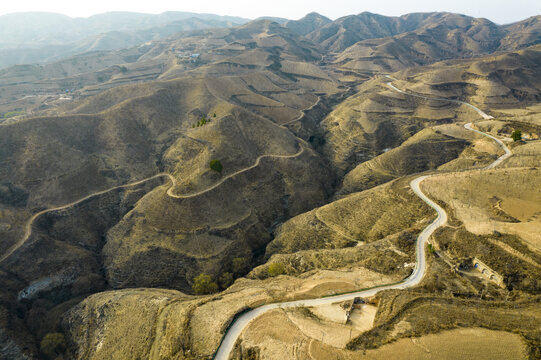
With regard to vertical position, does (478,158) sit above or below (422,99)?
below

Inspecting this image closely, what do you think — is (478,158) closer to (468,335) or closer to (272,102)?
(468,335)


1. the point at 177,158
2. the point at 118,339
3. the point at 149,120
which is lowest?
the point at 118,339

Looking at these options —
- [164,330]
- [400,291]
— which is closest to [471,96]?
[400,291]

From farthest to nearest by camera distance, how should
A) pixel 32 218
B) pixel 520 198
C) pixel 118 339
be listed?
pixel 32 218 < pixel 520 198 < pixel 118 339

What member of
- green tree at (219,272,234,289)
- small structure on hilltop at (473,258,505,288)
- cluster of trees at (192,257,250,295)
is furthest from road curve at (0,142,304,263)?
small structure on hilltop at (473,258,505,288)

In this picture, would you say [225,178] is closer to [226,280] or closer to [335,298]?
[226,280]

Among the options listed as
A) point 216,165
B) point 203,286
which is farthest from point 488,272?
point 216,165

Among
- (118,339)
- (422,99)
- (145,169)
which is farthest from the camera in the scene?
(422,99)

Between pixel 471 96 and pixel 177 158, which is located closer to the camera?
pixel 177 158
